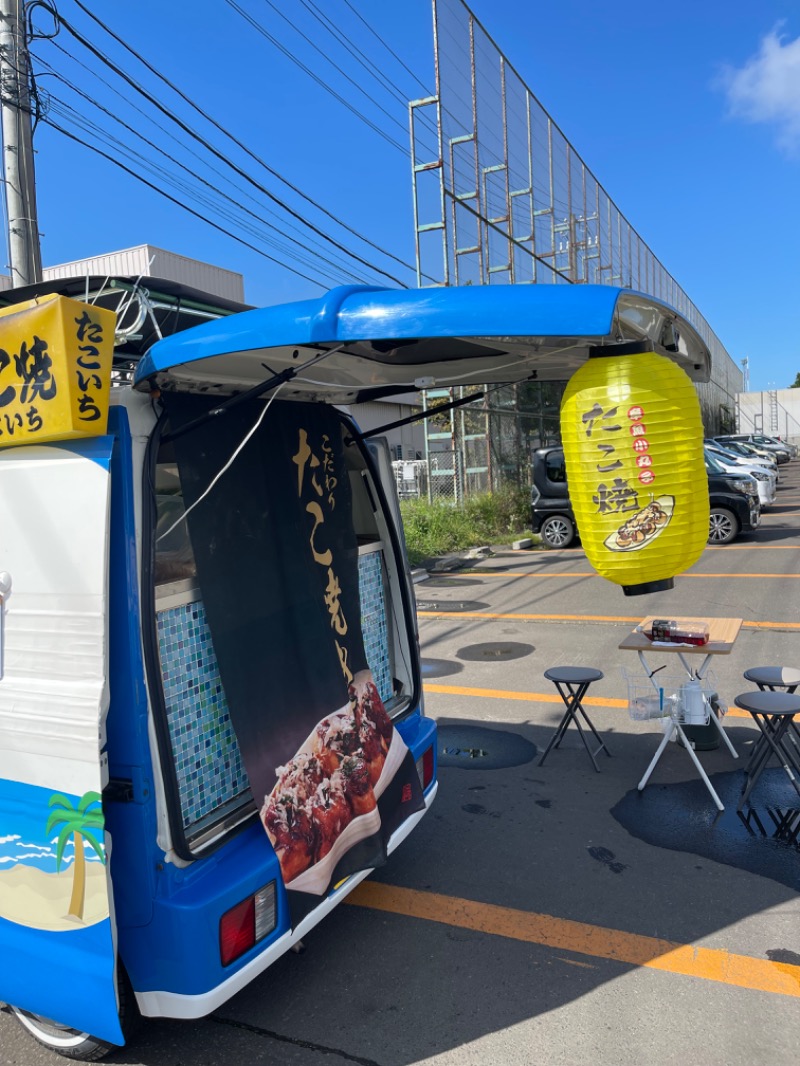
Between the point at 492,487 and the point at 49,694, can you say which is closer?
the point at 49,694

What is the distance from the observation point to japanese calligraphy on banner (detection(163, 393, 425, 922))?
261 cm

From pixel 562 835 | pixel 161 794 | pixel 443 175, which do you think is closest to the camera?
pixel 161 794

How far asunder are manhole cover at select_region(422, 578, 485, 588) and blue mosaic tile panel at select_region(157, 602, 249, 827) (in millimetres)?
9076

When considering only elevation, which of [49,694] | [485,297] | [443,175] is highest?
[443,175]

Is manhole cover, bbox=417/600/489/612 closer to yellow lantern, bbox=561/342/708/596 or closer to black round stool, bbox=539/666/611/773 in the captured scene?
black round stool, bbox=539/666/611/773

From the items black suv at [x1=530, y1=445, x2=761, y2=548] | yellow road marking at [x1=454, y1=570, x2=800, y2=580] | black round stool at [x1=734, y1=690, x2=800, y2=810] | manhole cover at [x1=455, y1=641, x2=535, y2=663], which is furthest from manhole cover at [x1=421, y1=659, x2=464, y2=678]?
black suv at [x1=530, y1=445, x2=761, y2=548]

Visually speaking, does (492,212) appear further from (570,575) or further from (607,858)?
(607,858)

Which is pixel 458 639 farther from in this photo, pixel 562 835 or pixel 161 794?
pixel 161 794

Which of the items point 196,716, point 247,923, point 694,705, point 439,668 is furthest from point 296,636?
point 439,668

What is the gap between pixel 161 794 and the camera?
2.26 meters

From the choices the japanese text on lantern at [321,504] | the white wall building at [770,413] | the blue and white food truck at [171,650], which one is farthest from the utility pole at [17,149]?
the white wall building at [770,413]

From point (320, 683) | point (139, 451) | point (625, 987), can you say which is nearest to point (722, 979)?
point (625, 987)

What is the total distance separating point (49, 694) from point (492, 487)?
15.1 meters

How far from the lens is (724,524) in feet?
45.0
